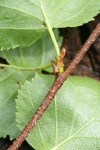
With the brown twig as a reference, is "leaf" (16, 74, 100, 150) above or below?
below

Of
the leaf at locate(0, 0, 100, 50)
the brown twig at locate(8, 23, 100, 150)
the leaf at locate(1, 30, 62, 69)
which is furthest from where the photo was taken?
the leaf at locate(1, 30, 62, 69)

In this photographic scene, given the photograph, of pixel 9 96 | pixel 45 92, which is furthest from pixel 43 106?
pixel 9 96

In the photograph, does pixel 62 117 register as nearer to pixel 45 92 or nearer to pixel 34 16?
pixel 45 92

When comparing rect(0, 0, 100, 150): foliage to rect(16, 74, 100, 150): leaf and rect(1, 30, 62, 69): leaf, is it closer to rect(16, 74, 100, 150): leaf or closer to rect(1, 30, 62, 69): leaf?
rect(16, 74, 100, 150): leaf

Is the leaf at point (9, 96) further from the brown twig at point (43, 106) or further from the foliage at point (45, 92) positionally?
the brown twig at point (43, 106)

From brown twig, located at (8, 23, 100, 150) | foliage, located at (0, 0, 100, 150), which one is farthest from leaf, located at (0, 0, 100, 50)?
brown twig, located at (8, 23, 100, 150)

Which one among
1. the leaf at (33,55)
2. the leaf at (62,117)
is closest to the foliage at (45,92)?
the leaf at (62,117)
